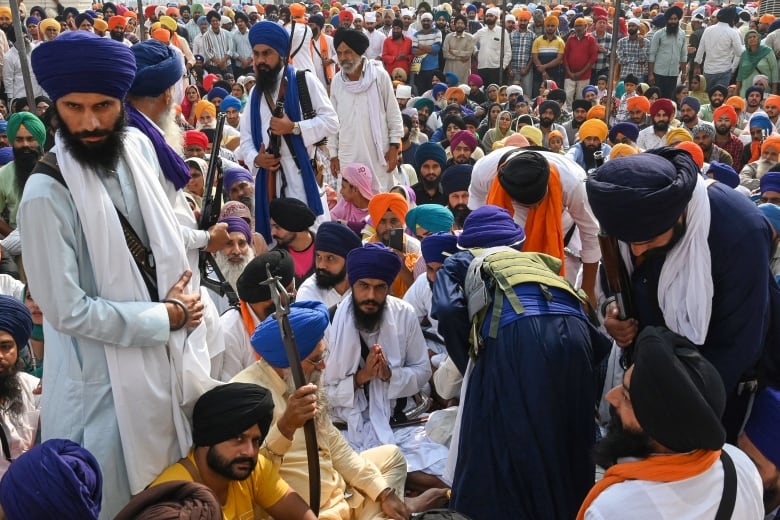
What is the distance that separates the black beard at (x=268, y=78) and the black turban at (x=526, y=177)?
77.5 inches

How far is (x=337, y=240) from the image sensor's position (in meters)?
4.55

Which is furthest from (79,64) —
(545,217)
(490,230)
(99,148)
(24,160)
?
(24,160)

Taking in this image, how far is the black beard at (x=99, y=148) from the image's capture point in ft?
7.20

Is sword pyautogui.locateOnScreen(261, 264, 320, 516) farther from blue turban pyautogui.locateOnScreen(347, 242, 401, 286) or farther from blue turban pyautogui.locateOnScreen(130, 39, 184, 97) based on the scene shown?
blue turban pyautogui.locateOnScreen(347, 242, 401, 286)

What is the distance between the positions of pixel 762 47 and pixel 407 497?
→ 479 inches

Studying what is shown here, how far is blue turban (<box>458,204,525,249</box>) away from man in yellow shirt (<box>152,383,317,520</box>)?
1.10 metres

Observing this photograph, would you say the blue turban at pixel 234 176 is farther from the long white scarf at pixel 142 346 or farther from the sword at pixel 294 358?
the long white scarf at pixel 142 346

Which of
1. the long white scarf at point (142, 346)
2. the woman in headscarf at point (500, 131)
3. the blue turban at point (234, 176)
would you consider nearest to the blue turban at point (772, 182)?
the blue turban at point (234, 176)

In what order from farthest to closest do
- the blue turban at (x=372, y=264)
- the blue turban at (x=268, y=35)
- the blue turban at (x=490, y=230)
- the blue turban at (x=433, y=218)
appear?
the blue turban at (x=433, y=218), the blue turban at (x=268, y=35), the blue turban at (x=372, y=264), the blue turban at (x=490, y=230)

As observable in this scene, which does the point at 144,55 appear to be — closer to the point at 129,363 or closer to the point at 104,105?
the point at 104,105

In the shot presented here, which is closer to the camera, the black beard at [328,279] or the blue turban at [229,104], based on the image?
the black beard at [328,279]

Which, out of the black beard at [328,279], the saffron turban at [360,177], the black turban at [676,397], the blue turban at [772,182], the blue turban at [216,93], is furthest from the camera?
the blue turban at [216,93]

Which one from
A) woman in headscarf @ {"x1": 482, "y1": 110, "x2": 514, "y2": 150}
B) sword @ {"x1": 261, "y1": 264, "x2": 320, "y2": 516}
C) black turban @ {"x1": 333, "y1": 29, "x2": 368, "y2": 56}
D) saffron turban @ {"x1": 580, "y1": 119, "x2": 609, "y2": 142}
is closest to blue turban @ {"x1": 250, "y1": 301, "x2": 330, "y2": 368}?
sword @ {"x1": 261, "y1": 264, "x2": 320, "y2": 516}

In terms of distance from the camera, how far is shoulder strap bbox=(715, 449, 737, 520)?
2059mm
